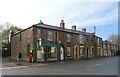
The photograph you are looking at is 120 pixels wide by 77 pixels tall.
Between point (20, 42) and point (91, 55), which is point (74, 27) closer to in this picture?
point (91, 55)

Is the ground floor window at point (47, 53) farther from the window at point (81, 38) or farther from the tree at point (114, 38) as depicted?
the tree at point (114, 38)

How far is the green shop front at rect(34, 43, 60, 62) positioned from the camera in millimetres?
20756

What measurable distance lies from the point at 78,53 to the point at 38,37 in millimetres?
12529

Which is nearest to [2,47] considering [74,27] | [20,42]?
[20,42]

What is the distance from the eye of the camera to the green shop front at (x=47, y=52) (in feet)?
68.1

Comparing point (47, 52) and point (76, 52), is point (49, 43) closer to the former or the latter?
point (47, 52)

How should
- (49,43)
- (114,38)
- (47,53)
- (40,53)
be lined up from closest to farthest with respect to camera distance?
(40,53) < (47,53) < (49,43) < (114,38)

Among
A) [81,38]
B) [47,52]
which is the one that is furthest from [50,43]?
[81,38]

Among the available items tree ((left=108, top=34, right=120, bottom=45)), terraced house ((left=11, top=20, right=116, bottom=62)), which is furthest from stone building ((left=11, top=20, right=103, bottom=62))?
tree ((left=108, top=34, right=120, bottom=45))

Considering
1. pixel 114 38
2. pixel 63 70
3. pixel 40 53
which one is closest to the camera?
pixel 63 70

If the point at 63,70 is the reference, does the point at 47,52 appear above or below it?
above

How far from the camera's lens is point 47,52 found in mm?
22062

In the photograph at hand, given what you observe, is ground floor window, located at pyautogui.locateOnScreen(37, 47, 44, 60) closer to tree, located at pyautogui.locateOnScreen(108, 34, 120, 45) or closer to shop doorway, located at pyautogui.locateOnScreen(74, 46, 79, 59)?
shop doorway, located at pyautogui.locateOnScreen(74, 46, 79, 59)

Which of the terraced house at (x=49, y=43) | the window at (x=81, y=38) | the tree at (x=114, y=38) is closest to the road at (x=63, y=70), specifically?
the terraced house at (x=49, y=43)
